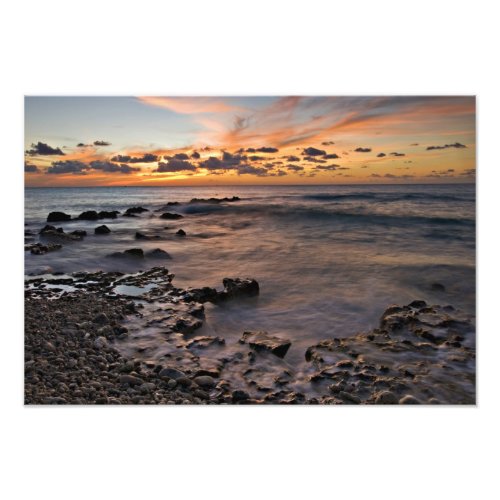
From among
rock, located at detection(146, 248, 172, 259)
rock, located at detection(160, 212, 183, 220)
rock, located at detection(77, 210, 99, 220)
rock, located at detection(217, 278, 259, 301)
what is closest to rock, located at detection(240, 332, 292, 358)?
rock, located at detection(217, 278, 259, 301)

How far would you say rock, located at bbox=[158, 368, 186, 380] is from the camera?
129 inches

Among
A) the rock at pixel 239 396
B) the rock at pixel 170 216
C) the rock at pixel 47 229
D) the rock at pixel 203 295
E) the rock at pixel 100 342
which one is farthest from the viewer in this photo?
the rock at pixel 203 295

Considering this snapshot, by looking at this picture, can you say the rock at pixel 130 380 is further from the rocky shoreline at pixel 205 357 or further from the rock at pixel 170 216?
the rock at pixel 170 216

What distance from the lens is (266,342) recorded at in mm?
3576

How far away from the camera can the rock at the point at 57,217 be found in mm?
3739

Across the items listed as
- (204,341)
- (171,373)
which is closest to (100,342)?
(171,373)

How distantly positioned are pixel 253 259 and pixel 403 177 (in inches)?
63.4

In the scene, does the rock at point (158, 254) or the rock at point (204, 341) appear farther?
the rock at point (158, 254)

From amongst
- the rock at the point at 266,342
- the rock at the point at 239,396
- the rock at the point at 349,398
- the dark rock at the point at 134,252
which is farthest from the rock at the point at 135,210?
the rock at the point at 349,398
